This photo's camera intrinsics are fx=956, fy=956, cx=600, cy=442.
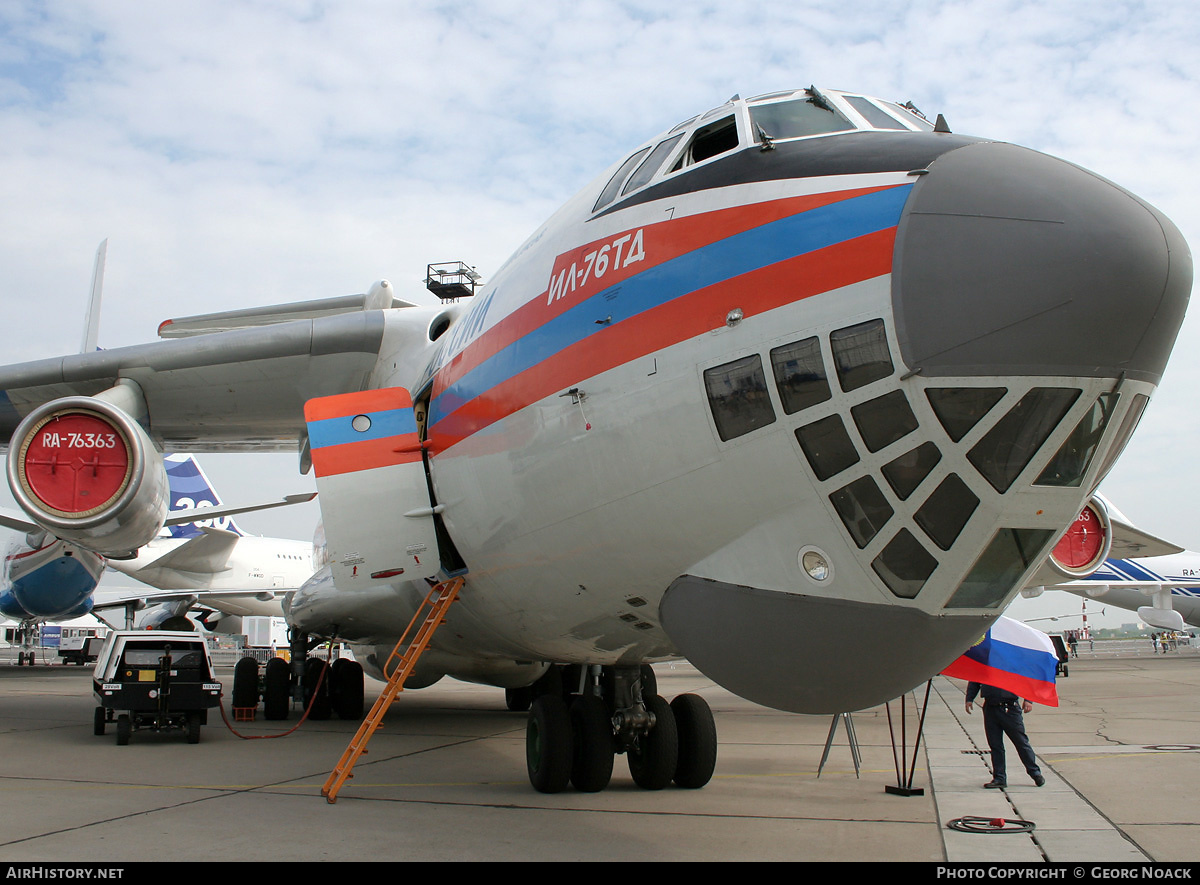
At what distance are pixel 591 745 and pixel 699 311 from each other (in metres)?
3.34

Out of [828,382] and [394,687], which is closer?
[828,382]

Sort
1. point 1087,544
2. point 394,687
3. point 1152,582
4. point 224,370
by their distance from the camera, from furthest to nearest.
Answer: point 1152,582, point 1087,544, point 224,370, point 394,687

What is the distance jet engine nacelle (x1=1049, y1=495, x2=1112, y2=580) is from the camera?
927cm

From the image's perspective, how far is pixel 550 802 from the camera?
18.9 feet

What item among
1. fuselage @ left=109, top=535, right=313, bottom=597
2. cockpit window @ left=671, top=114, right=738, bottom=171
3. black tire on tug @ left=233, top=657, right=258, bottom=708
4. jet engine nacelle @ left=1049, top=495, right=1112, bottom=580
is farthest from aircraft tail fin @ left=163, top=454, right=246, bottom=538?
cockpit window @ left=671, top=114, right=738, bottom=171

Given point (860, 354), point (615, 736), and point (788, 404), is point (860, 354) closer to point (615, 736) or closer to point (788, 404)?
point (788, 404)

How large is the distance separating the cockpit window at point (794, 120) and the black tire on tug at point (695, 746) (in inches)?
151

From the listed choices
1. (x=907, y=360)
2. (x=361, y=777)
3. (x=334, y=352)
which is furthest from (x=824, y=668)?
(x=334, y=352)

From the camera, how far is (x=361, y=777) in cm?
692

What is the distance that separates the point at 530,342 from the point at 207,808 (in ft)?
11.5

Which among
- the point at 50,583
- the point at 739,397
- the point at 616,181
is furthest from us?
the point at 50,583

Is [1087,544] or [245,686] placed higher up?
[1087,544]

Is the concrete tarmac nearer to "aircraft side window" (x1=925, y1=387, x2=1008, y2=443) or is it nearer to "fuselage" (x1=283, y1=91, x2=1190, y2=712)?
"fuselage" (x1=283, y1=91, x2=1190, y2=712)

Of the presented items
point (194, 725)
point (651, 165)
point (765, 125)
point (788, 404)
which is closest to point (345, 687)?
point (194, 725)
